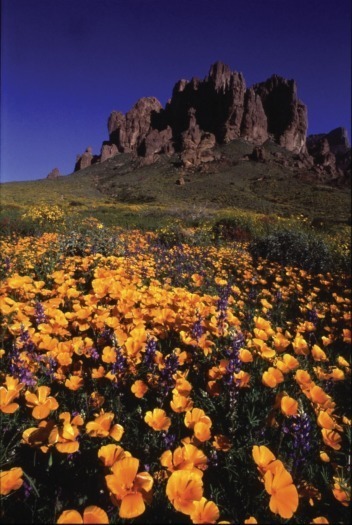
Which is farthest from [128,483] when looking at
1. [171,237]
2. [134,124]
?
[134,124]

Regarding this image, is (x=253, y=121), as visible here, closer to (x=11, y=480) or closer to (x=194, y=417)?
(x=194, y=417)

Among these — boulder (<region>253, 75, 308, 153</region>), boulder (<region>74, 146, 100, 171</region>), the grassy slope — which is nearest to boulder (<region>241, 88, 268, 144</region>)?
boulder (<region>253, 75, 308, 153</region>)

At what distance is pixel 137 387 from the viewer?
1.97m

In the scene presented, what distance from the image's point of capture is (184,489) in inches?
49.2

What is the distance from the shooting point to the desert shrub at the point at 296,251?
7961 millimetres

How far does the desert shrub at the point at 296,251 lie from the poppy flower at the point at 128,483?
7108mm

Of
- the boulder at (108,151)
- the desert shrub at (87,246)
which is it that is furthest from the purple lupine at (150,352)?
the boulder at (108,151)

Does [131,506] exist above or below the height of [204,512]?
above

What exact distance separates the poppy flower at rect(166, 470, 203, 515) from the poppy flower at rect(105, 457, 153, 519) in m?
0.09

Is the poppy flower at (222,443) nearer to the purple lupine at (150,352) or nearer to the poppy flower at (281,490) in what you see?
the poppy flower at (281,490)

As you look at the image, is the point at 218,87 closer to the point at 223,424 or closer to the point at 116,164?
the point at 116,164

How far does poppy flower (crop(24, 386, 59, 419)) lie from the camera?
1.57 metres

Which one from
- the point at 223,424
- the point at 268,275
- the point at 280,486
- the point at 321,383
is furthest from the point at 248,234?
the point at 280,486

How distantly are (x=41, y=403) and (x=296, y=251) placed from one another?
8.18 metres
